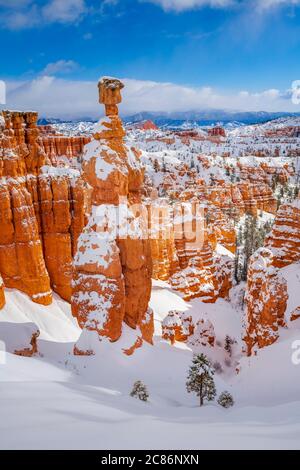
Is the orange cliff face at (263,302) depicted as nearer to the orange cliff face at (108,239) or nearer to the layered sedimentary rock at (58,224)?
the orange cliff face at (108,239)

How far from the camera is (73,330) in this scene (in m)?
18.2

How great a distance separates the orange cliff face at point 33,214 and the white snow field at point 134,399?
1287 millimetres

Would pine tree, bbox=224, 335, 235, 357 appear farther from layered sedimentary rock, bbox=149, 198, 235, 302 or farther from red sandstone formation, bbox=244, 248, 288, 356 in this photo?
layered sedimentary rock, bbox=149, 198, 235, 302

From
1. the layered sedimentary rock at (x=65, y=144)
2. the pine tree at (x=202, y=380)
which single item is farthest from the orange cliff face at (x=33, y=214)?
the layered sedimentary rock at (x=65, y=144)

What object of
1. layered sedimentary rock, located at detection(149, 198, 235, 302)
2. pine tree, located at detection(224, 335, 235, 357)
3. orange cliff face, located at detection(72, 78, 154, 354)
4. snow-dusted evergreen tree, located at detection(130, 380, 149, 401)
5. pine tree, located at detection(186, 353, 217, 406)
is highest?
orange cliff face, located at detection(72, 78, 154, 354)

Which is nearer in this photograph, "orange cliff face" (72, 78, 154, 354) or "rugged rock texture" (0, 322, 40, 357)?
"rugged rock texture" (0, 322, 40, 357)

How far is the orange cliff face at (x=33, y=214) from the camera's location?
62.0 feet

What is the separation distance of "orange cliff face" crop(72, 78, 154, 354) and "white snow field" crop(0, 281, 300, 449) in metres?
1.13

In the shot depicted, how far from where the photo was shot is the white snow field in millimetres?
4203

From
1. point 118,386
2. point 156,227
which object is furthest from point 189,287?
point 118,386

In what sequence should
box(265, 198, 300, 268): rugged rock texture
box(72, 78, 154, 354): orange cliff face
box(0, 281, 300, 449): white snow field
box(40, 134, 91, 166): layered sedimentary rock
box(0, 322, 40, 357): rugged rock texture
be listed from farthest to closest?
box(40, 134, 91, 166): layered sedimentary rock < box(265, 198, 300, 268): rugged rock texture < box(72, 78, 154, 354): orange cliff face < box(0, 322, 40, 357): rugged rock texture < box(0, 281, 300, 449): white snow field

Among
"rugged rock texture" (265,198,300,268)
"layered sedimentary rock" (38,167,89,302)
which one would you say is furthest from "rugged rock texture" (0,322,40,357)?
"rugged rock texture" (265,198,300,268)
